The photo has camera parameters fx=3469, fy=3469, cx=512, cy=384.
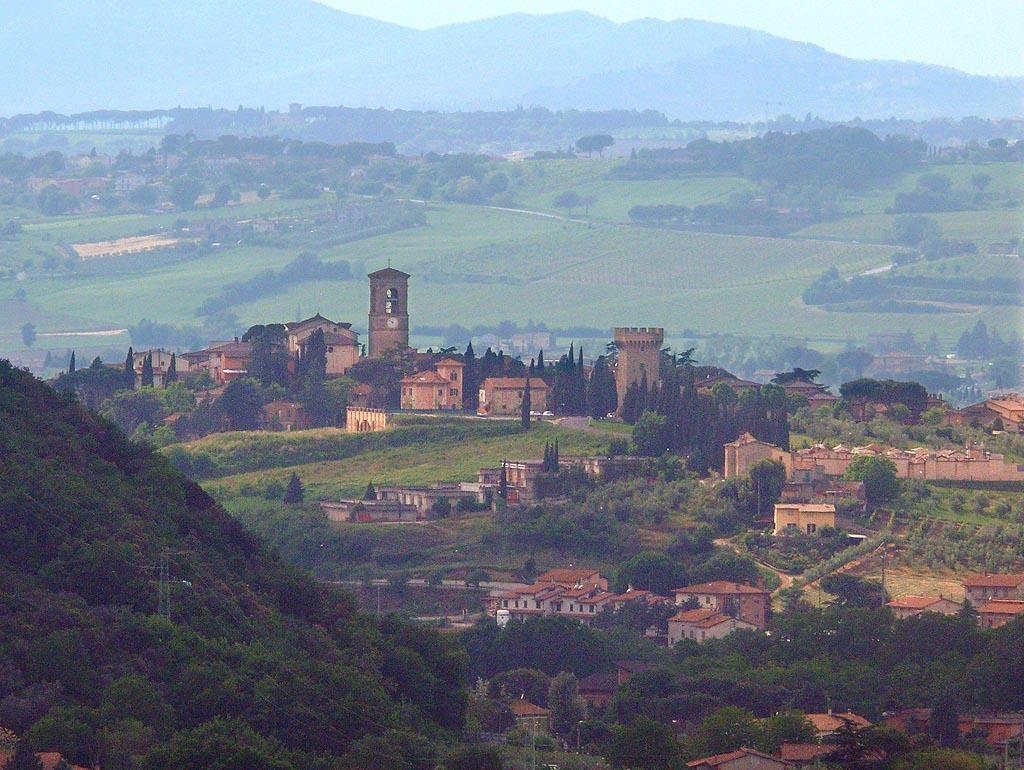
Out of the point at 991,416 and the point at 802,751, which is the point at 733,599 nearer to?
the point at 991,416

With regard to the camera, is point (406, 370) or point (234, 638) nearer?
point (234, 638)

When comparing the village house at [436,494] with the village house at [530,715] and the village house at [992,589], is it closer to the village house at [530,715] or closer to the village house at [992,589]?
the village house at [992,589]

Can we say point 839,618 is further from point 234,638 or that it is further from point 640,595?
point 234,638

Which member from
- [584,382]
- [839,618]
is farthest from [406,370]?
[839,618]

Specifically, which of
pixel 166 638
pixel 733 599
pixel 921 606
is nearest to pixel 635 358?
pixel 733 599

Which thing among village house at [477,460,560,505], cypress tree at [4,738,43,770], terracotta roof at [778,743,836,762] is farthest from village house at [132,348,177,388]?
cypress tree at [4,738,43,770]

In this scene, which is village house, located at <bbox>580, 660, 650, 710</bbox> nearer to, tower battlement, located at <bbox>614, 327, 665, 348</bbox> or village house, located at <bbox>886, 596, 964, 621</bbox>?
village house, located at <bbox>886, 596, 964, 621</bbox>

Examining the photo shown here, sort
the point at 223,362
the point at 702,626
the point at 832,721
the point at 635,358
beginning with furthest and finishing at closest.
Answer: the point at 223,362 < the point at 635,358 < the point at 702,626 < the point at 832,721
